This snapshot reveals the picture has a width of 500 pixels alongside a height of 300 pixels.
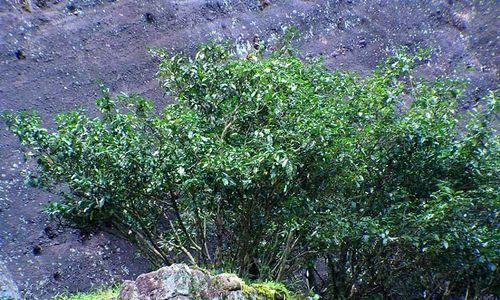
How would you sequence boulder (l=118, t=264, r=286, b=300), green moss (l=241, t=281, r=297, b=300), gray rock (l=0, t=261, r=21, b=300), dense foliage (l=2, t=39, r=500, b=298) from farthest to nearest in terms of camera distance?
gray rock (l=0, t=261, r=21, b=300)
dense foliage (l=2, t=39, r=500, b=298)
green moss (l=241, t=281, r=297, b=300)
boulder (l=118, t=264, r=286, b=300)

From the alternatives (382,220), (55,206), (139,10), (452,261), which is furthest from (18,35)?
(452,261)

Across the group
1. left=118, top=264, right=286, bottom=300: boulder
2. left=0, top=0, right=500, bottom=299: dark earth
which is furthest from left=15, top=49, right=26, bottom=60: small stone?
left=118, top=264, right=286, bottom=300: boulder

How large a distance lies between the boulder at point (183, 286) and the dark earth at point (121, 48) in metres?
3.56

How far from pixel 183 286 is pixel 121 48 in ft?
19.8

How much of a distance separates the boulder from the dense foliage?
886 mm

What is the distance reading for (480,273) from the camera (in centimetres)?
722

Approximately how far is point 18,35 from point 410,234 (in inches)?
251

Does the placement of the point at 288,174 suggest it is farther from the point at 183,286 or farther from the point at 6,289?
the point at 6,289

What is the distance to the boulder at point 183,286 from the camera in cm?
505

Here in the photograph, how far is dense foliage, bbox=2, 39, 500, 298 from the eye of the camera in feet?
20.0

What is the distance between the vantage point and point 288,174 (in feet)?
18.5

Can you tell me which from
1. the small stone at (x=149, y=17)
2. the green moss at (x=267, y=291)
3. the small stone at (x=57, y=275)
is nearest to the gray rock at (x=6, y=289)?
the small stone at (x=57, y=275)

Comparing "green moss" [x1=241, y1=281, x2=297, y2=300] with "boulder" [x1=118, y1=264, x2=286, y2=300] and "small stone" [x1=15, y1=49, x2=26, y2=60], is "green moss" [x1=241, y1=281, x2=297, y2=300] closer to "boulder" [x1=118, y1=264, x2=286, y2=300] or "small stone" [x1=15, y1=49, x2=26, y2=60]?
"boulder" [x1=118, y1=264, x2=286, y2=300]

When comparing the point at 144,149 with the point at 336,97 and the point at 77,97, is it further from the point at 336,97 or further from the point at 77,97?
the point at 77,97
